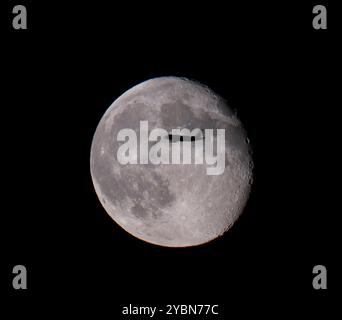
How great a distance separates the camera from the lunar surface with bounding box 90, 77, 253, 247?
14.7 feet

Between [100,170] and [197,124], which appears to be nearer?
[197,124]

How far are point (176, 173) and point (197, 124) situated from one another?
50 cm

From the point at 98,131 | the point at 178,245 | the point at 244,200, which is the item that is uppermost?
the point at 98,131

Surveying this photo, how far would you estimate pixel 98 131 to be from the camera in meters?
5.00

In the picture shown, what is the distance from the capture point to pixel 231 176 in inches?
183

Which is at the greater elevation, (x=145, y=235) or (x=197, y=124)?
(x=197, y=124)

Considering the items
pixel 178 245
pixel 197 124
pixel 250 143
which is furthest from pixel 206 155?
pixel 178 245

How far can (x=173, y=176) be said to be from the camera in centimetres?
444

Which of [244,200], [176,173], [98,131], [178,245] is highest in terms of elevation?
[98,131]

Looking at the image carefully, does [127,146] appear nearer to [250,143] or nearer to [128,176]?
[128,176]

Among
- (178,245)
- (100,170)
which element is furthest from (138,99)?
(178,245)

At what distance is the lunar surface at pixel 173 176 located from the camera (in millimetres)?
4492

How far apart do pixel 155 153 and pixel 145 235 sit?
96 centimetres

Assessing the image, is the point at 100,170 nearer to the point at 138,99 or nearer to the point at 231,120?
the point at 138,99
